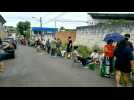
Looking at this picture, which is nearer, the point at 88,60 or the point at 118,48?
the point at 118,48

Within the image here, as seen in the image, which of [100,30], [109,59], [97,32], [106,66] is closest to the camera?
[106,66]

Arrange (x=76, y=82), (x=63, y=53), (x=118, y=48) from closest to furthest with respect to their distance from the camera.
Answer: (x=118, y=48), (x=76, y=82), (x=63, y=53)

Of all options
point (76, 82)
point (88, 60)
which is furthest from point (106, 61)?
point (88, 60)

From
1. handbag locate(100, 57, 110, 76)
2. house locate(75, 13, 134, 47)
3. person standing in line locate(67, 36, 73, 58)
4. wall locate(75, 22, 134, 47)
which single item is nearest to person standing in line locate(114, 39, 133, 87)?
handbag locate(100, 57, 110, 76)

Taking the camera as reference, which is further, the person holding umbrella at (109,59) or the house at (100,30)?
the house at (100,30)

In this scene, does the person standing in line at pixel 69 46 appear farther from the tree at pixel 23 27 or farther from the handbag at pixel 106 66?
the tree at pixel 23 27

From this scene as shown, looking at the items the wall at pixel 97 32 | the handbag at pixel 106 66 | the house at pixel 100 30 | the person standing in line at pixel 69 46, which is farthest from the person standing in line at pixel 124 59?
the person standing in line at pixel 69 46

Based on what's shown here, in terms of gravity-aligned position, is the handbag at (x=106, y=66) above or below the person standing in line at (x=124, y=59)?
below

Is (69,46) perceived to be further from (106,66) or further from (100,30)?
(106,66)

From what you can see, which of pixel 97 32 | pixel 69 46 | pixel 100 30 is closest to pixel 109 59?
pixel 69 46

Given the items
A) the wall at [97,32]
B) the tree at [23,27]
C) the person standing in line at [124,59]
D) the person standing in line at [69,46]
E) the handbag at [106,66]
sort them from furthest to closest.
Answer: the tree at [23,27]
the person standing in line at [69,46]
the wall at [97,32]
the handbag at [106,66]
the person standing in line at [124,59]
